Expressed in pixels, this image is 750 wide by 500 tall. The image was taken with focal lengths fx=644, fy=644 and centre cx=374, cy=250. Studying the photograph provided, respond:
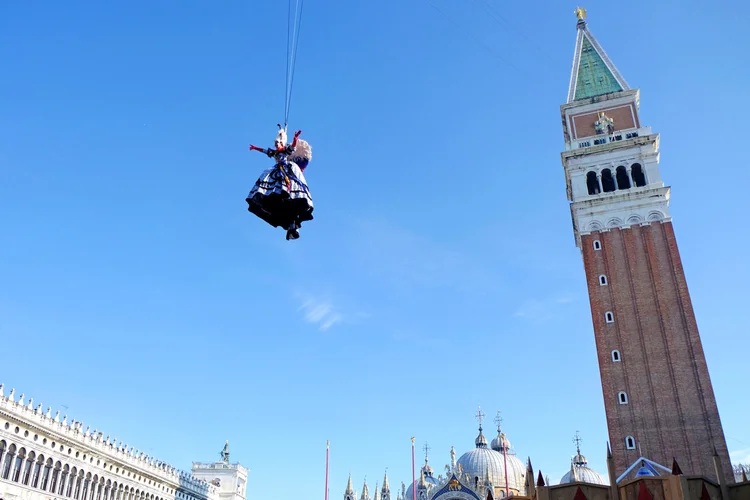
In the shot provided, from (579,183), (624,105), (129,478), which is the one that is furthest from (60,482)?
(624,105)

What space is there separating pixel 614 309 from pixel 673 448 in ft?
33.4

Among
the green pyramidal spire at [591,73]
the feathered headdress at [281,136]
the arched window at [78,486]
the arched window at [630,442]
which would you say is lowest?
the arched window at [78,486]

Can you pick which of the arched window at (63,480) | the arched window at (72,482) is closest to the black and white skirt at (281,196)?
the arched window at (63,480)

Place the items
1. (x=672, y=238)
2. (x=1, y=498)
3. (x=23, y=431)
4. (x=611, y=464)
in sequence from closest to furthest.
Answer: (x=611, y=464) → (x=1, y=498) → (x=23, y=431) → (x=672, y=238)

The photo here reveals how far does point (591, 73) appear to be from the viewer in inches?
2255

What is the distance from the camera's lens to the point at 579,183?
50.8m

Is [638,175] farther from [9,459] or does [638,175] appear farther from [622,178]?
[9,459]

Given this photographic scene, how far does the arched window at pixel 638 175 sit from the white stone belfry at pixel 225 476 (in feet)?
188

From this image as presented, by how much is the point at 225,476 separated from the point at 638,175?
5878 centimetres

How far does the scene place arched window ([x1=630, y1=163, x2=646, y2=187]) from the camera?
4934 cm

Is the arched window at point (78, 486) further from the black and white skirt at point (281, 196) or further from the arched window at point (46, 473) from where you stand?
the black and white skirt at point (281, 196)

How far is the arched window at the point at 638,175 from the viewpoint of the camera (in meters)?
49.3

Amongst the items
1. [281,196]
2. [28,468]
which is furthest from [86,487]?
[281,196]

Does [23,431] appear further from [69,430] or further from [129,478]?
[129,478]
